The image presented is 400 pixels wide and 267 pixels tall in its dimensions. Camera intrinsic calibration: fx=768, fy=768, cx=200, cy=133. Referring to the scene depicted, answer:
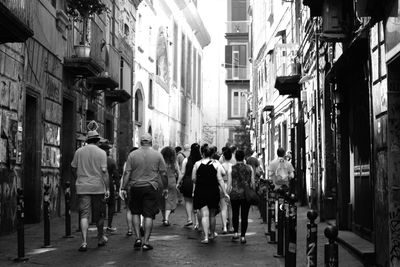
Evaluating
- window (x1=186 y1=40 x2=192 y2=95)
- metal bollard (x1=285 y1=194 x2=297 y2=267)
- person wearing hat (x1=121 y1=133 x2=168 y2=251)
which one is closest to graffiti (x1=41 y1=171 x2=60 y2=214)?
person wearing hat (x1=121 y1=133 x2=168 y2=251)

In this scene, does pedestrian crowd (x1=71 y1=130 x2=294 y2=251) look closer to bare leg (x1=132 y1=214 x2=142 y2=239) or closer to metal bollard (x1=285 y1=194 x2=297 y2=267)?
bare leg (x1=132 y1=214 x2=142 y2=239)

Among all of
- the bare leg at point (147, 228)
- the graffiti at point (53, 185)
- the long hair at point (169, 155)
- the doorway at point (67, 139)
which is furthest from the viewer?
the doorway at point (67, 139)

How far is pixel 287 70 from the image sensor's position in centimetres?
2472

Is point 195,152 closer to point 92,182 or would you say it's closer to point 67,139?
point 92,182

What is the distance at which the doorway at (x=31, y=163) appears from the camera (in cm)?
1500

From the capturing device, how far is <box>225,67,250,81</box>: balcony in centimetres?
5670

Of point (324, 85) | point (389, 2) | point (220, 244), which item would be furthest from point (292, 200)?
point (324, 85)

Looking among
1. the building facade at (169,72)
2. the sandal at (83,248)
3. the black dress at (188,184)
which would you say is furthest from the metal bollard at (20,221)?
the building facade at (169,72)

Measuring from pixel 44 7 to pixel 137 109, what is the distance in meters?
15.5

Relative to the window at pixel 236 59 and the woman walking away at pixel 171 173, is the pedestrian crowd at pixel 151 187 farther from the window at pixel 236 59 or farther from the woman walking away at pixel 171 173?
the window at pixel 236 59

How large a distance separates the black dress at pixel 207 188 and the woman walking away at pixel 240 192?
29cm

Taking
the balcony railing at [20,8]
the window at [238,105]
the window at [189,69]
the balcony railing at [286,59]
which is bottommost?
the balcony railing at [20,8]

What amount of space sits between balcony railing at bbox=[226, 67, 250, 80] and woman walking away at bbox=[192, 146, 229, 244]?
44062mm

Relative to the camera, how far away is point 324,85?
1532 centimetres
